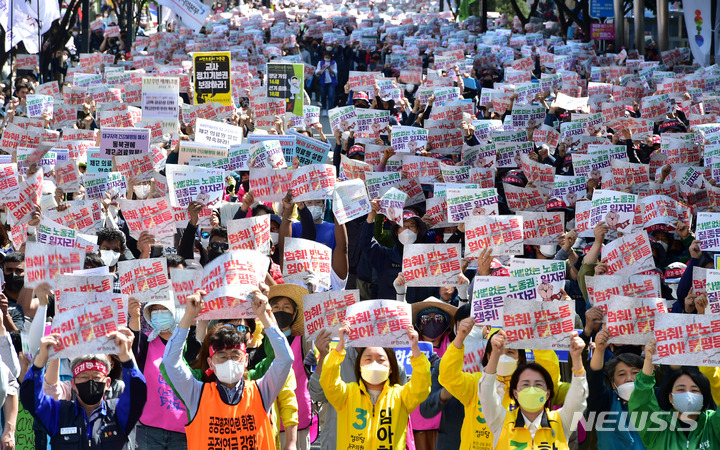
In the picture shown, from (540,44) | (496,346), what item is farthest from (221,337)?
(540,44)

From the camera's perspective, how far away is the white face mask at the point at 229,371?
620cm

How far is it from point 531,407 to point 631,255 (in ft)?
9.37

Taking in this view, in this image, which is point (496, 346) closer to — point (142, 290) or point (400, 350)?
point (400, 350)

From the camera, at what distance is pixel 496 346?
6.34 m

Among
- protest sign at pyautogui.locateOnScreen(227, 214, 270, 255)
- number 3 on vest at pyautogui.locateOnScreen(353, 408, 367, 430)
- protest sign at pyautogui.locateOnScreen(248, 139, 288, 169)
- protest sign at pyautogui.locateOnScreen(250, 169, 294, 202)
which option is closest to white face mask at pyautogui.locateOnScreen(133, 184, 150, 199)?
protest sign at pyautogui.locateOnScreen(248, 139, 288, 169)

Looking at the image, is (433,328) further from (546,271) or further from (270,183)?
(270,183)

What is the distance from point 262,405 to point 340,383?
0.48 meters

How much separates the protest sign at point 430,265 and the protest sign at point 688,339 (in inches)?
81.8

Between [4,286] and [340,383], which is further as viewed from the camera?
[4,286]

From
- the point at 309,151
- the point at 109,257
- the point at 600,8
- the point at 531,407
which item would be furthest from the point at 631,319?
the point at 600,8

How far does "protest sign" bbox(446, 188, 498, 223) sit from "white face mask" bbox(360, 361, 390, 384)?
388 centimetres

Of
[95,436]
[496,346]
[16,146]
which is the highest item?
[16,146]

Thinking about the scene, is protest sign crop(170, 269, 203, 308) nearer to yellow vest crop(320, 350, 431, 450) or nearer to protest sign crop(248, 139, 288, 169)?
yellow vest crop(320, 350, 431, 450)

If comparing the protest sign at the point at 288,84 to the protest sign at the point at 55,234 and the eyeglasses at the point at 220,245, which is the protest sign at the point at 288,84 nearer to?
the eyeglasses at the point at 220,245
